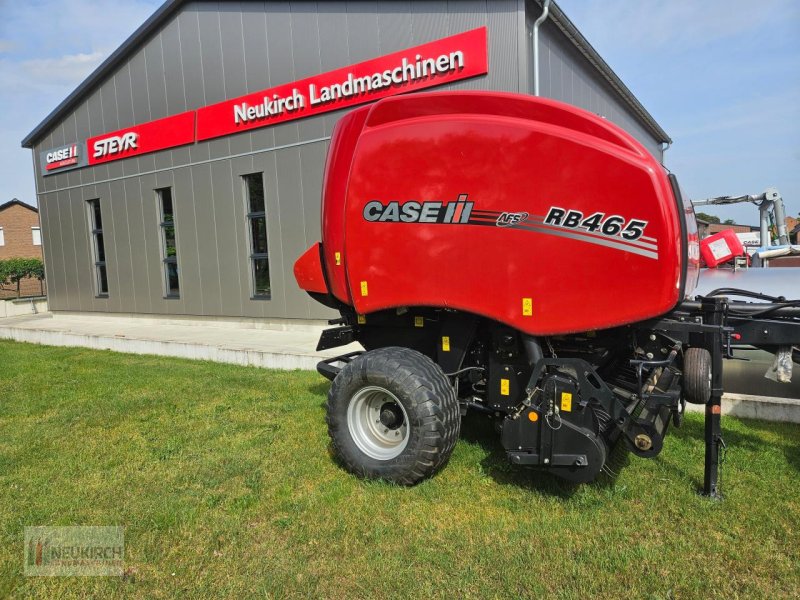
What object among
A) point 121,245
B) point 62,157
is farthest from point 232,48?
point 62,157

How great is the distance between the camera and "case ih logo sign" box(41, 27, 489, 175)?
324 inches

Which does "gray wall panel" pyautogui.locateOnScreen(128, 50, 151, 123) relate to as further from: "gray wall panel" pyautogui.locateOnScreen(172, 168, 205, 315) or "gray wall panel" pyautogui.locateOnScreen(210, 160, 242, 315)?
"gray wall panel" pyautogui.locateOnScreen(210, 160, 242, 315)

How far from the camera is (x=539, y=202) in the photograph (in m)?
3.29

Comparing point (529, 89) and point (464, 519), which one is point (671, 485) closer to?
point (464, 519)

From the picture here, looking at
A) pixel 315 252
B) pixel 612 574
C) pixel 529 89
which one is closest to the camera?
pixel 612 574

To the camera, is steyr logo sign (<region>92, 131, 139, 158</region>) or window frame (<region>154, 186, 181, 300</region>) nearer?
window frame (<region>154, 186, 181, 300</region>)

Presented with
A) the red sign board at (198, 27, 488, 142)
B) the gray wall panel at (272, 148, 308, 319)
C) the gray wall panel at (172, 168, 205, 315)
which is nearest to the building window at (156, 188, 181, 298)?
the gray wall panel at (172, 168, 205, 315)

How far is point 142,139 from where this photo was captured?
12.6m

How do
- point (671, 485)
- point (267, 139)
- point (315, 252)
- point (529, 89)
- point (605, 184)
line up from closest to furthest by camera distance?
point (605, 184) < point (671, 485) < point (315, 252) < point (529, 89) < point (267, 139)

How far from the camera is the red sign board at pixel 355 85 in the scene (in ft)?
26.8

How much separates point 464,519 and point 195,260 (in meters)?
10.2

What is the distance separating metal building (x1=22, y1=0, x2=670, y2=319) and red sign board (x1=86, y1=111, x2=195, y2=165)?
0.05 metres

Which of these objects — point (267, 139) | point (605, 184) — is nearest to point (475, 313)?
point (605, 184)

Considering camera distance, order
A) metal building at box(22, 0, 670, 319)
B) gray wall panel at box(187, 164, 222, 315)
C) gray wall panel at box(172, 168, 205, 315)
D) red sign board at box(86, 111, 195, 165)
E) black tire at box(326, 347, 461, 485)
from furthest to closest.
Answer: gray wall panel at box(172, 168, 205, 315) → red sign board at box(86, 111, 195, 165) → gray wall panel at box(187, 164, 222, 315) → metal building at box(22, 0, 670, 319) → black tire at box(326, 347, 461, 485)
